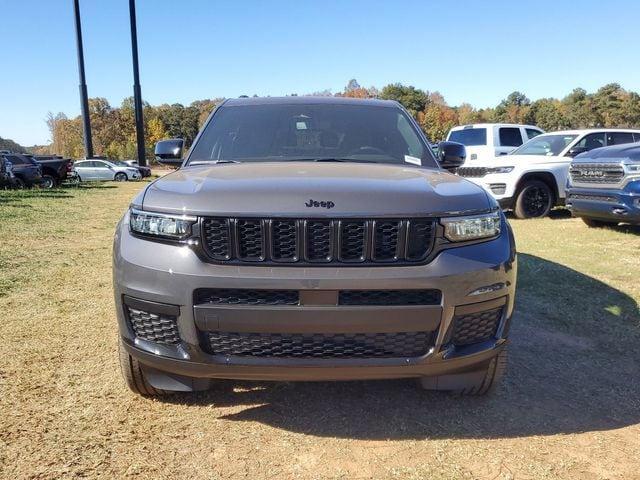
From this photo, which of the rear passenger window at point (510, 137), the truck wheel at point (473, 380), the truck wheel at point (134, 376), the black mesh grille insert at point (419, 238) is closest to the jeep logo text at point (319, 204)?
the black mesh grille insert at point (419, 238)

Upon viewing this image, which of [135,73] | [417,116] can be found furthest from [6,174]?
[417,116]

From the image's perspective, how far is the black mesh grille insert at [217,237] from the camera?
227cm

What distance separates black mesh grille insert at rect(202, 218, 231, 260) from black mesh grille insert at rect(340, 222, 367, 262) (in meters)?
0.50

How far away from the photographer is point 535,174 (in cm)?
1027

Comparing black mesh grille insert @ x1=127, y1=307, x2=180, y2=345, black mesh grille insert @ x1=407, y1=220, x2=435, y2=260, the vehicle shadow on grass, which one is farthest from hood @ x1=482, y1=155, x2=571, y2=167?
black mesh grille insert @ x1=127, y1=307, x2=180, y2=345

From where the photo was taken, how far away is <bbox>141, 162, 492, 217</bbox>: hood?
2.27 metres

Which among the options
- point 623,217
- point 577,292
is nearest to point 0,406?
point 577,292

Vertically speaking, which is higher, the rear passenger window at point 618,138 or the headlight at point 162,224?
the rear passenger window at point 618,138

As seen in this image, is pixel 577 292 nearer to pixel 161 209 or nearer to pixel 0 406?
pixel 161 209

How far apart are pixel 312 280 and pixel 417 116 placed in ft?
260

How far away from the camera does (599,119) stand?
74.4 metres

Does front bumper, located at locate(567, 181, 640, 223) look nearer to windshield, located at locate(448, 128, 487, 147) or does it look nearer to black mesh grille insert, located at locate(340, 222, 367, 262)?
windshield, located at locate(448, 128, 487, 147)

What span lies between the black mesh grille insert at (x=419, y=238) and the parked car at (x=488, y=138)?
435 inches

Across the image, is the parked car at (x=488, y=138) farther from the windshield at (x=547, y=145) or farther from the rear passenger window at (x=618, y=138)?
the rear passenger window at (x=618, y=138)
